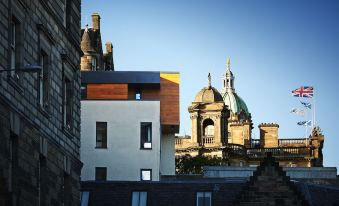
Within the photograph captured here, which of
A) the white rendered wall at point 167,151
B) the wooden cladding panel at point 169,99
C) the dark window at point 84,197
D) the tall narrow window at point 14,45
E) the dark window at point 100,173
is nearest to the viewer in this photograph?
the tall narrow window at point 14,45

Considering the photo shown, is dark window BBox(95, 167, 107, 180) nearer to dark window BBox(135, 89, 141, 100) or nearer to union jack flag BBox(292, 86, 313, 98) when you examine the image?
dark window BBox(135, 89, 141, 100)

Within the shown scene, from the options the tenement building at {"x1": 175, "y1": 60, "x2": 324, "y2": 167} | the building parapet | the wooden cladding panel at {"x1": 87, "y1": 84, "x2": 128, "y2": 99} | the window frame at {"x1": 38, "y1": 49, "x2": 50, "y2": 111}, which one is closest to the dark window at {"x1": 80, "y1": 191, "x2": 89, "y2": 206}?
the wooden cladding panel at {"x1": 87, "y1": 84, "x2": 128, "y2": 99}

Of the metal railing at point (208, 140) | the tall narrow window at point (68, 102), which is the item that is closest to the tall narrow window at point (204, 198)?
the tall narrow window at point (68, 102)

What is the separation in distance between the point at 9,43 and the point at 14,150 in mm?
3578

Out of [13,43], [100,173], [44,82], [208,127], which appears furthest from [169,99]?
[208,127]

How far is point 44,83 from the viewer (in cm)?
5291

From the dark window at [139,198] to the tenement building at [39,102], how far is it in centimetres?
1819

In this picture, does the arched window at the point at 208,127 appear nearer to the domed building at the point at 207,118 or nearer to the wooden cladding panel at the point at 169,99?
the domed building at the point at 207,118

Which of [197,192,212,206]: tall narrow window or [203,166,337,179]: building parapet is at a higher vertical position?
[203,166,337,179]: building parapet

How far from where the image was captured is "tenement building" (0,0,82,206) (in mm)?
46188

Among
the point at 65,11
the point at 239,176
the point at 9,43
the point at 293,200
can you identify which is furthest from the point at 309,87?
the point at 9,43

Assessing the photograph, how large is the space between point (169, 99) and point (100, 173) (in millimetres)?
8653

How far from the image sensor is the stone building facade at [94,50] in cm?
13162

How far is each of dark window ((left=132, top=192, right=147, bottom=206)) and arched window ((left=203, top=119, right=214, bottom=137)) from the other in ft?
383
